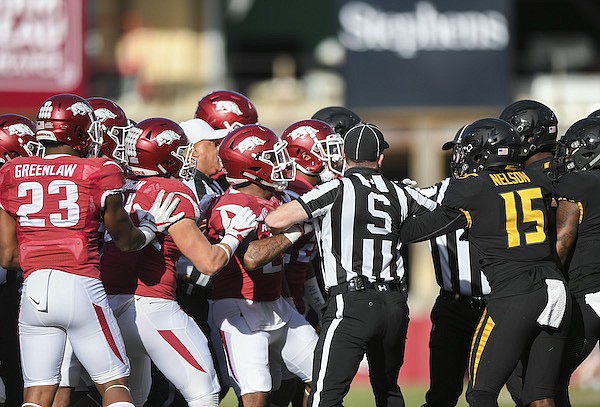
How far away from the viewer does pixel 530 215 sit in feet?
22.0

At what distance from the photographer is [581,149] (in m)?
7.22

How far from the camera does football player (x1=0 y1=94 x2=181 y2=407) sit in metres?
6.36

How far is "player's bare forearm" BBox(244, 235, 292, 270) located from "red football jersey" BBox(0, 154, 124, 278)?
89cm

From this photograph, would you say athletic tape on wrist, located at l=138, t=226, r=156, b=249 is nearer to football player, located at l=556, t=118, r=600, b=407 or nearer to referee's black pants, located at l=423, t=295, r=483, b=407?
referee's black pants, located at l=423, t=295, r=483, b=407

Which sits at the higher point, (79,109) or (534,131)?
(79,109)

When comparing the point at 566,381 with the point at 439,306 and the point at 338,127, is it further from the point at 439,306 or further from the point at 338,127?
the point at 338,127

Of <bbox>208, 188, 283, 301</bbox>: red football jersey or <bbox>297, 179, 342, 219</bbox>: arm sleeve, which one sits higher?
<bbox>297, 179, 342, 219</bbox>: arm sleeve

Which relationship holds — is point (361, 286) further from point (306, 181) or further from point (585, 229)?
point (306, 181)

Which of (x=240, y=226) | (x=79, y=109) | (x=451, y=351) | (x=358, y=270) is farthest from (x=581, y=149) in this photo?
(x=79, y=109)

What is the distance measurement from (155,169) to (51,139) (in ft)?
2.49

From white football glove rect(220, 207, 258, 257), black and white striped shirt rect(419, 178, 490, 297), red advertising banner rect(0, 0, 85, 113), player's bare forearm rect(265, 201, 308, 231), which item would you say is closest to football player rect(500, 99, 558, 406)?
black and white striped shirt rect(419, 178, 490, 297)

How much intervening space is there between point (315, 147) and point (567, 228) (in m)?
1.86

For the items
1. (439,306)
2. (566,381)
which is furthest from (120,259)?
(566,381)

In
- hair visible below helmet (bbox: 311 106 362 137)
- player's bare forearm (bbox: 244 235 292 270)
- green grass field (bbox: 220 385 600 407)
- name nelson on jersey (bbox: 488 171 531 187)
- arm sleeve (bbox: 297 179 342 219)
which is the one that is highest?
hair visible below helmet (bbox: 311 106 362 137)
